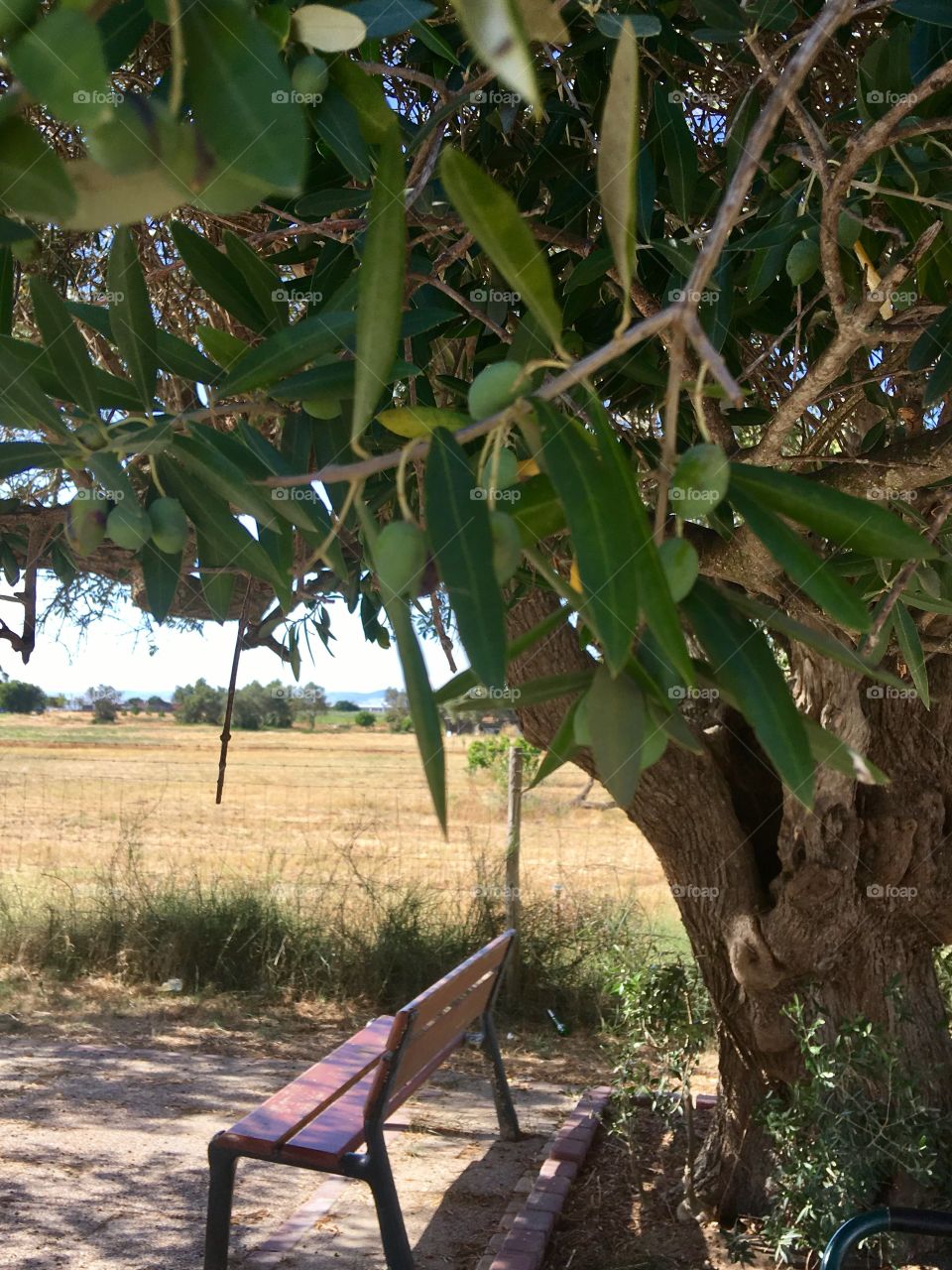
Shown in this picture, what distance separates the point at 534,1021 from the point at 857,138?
15.4ft

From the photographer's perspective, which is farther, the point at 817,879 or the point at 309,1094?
the point at 309,1094

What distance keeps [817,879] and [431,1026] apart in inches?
43.6

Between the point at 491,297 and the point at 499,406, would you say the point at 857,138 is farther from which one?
the point at 499,406

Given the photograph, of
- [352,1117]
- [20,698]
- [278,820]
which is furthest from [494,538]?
[20,698]

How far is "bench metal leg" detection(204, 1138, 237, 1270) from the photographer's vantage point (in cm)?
255

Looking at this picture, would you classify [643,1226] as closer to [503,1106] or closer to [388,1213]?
[388,1213]

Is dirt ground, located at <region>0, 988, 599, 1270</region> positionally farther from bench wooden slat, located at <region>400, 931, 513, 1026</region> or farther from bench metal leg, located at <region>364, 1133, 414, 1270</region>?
bench wooden slat, located at <region>400, 931, 513, 1026</region>

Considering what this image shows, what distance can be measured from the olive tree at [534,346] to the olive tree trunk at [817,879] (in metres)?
0.02

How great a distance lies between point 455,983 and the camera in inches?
128

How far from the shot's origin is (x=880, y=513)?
585 millimetres

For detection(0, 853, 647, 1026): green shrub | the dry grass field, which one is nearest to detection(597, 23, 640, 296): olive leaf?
the dry grass field

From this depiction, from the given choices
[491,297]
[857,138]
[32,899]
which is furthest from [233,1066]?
[857,138]

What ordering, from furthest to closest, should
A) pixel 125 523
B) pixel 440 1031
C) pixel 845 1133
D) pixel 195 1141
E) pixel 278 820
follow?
pixel 278 820 → pixel 195 1141 → pixel 440 1031 → pixel 845 1133 → pixel 125 523

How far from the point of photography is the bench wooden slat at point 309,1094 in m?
2.56
